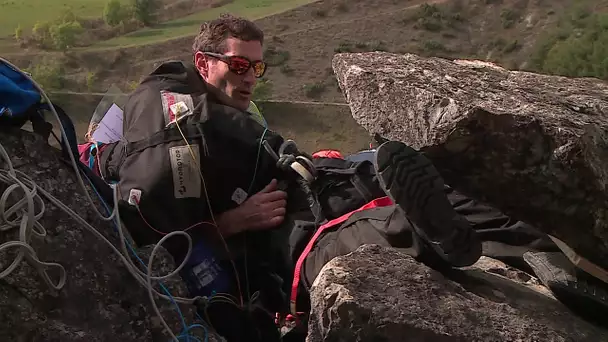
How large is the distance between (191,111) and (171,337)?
46.1 inches

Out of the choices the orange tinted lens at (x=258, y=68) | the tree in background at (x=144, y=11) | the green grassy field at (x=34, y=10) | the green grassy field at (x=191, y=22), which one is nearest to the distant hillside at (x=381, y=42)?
the green grassy field at (x=191, y=22)

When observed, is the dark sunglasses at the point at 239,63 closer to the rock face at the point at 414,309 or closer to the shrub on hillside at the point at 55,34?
the rock face at the point at 414,309

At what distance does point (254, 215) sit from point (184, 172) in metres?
0.39

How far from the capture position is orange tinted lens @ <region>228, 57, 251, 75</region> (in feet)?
12.4

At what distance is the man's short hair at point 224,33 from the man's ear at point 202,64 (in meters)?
0.03

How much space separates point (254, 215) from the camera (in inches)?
127

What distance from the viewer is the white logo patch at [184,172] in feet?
10.00

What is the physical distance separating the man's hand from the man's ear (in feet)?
3.14

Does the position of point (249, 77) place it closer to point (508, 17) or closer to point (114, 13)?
point (114, 13)

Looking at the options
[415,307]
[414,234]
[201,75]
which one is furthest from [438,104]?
[201,75]

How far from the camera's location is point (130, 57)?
26594 mm

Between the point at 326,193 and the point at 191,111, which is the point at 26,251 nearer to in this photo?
the point at 191,111

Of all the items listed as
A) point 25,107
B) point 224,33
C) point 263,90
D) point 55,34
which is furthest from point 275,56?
point 25,107

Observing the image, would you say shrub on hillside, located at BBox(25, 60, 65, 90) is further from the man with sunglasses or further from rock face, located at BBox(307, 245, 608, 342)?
rock face, located at BBox(307, 245, 608, 342)
